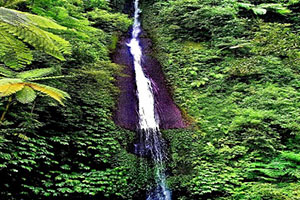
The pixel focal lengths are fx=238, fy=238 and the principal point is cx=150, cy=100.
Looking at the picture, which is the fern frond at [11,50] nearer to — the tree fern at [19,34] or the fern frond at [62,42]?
the tree fern at [19,34]

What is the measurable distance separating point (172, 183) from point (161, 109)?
10.2ft

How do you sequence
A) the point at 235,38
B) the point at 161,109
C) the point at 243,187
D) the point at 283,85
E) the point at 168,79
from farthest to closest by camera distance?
1. the point at 235,38
2. the point at 168,79
3. the point at 161,109
4. the point at 283,85
5. the point at 243,187

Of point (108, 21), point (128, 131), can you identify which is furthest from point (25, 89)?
point (108, 21)

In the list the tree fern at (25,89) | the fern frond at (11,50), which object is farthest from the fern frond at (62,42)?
the tree fern at (25,89)

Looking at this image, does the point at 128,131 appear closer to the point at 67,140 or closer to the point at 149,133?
the point at 149,133

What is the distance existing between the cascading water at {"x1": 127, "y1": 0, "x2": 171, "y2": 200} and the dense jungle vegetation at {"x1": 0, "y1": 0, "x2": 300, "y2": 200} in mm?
240

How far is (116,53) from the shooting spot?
1073 cm

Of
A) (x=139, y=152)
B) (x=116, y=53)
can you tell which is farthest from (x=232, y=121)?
(x=116, y=53)

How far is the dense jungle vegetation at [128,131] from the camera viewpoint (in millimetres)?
3166

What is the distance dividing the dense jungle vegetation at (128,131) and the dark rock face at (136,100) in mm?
328

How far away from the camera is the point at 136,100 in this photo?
27.4 ft

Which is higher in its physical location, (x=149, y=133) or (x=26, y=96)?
(x=26, y=96)

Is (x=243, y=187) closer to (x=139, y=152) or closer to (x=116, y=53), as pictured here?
(x=139, y=152)

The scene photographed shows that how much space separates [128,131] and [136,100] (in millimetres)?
1777
